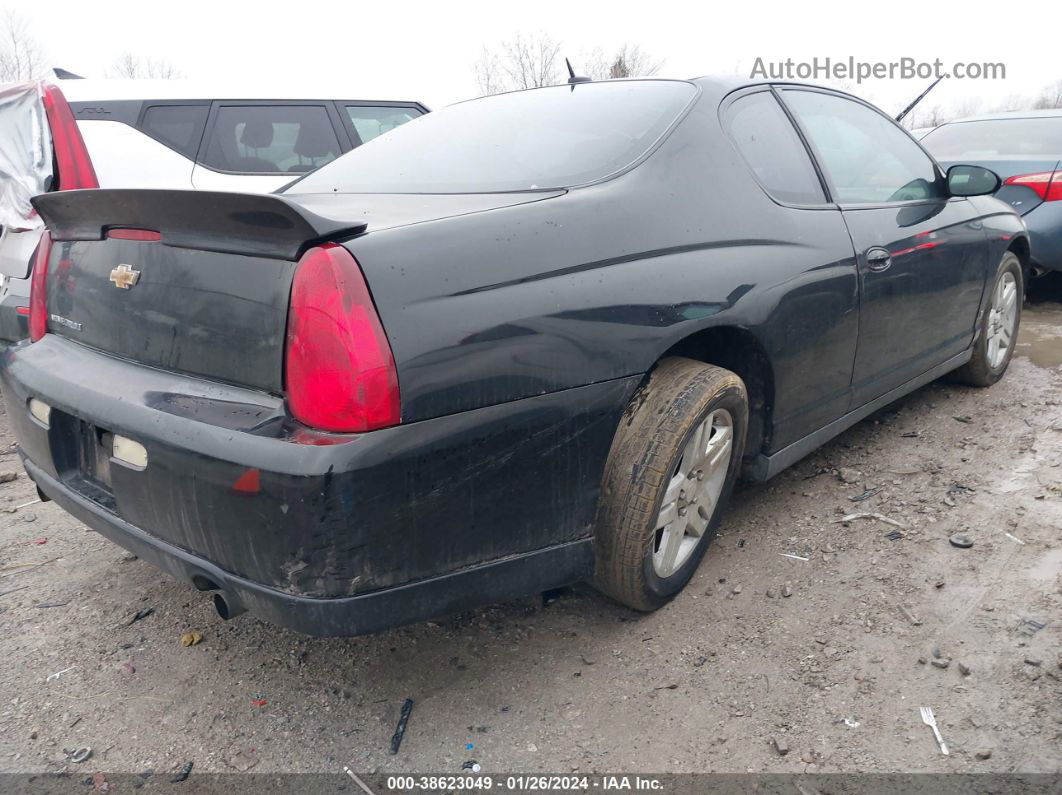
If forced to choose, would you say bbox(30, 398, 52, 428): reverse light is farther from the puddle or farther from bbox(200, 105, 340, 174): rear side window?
the puddle

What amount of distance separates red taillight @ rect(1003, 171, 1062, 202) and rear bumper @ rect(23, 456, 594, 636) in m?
5.11

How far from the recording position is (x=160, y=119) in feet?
16.8

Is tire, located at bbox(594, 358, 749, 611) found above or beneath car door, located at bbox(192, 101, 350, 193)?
beneath

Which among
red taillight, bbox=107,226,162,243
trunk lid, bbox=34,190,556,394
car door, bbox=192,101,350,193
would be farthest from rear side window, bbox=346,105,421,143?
Result: red taillight, bbox=107,226,162,243

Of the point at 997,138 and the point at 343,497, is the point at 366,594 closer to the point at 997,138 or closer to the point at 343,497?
the point at 343,497

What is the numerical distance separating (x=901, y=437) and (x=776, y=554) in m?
1.32

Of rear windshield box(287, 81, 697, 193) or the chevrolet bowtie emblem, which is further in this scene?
rear windshield box(287, 81, 697, 193)

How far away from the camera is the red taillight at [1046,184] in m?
5.52

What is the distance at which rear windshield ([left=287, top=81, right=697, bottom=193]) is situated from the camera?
2346 millimetres

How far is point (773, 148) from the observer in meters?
2.78

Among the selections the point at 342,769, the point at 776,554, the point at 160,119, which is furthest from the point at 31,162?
the point at 776,554

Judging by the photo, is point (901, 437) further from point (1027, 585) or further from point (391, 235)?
point (391, 235)

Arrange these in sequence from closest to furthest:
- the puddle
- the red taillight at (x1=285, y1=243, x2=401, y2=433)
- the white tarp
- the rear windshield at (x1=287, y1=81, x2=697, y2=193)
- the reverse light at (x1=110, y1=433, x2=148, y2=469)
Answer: the red taillight at (x1=285, y1=243, x2=401, y2=433) → the reverse light at (x1=110, y1=433, x2=148, y2=469) → the rear windshield at (x1=287, y1=81, x2=697, y2=193) → the white tarp → the puddle

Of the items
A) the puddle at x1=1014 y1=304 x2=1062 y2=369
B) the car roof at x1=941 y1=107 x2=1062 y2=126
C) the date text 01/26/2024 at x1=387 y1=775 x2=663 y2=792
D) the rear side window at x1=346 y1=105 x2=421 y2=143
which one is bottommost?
the date text 01/26/2024 at x1=387 y1=775 x2=663 y2=792
